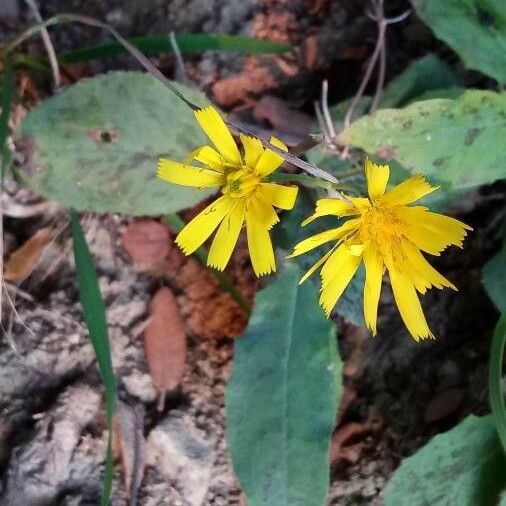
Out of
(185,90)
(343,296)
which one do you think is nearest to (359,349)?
(343,296)

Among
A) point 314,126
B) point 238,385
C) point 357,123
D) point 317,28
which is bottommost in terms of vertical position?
point 238,385

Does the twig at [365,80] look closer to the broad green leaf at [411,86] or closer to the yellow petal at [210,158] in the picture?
the broad green leaf at [411,86]

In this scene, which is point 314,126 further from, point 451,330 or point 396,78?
point 451,330

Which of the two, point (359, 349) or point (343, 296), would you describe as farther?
point (359, 349)

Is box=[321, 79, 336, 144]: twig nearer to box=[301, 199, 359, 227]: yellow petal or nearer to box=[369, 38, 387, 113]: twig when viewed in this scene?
box=[369, 38, 387, 113]: twig

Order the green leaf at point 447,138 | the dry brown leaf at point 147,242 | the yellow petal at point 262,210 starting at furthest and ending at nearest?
the dry brown leaf at point 147,242 < the green leaf at point 447,138 < the yellow petal at point 262,210

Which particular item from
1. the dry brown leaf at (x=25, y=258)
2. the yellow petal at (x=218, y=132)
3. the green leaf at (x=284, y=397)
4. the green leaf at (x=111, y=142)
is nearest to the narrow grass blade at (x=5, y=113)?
→ the green leaf at (x=111, y=142)
